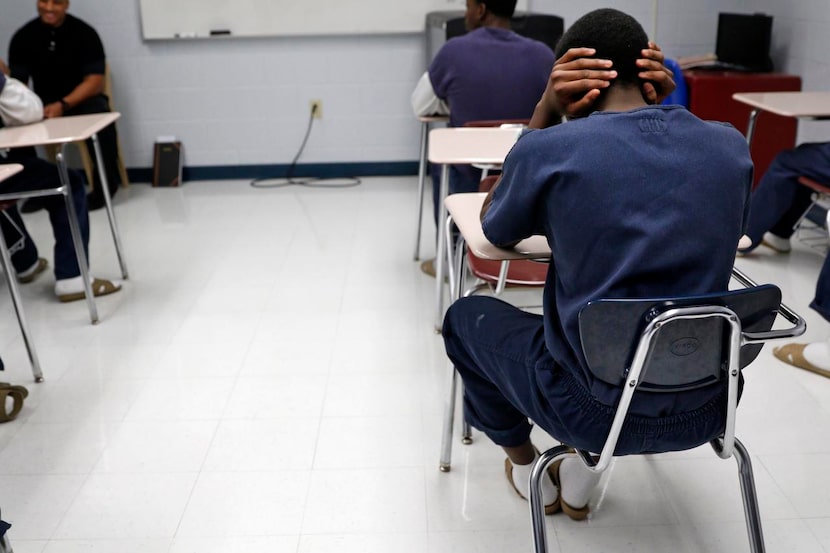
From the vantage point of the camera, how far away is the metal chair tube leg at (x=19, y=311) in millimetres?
2623

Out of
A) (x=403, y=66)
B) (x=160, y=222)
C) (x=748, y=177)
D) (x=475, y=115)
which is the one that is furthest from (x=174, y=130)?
(x=748, y=177)

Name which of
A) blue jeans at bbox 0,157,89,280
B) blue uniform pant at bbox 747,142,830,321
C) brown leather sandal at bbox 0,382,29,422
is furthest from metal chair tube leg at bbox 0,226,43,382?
blue uniform pant at bbox 747,142,830,321

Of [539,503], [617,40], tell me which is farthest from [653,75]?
[539,503]

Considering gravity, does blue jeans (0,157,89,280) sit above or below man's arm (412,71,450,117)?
below

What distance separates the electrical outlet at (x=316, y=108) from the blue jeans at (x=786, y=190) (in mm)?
2633

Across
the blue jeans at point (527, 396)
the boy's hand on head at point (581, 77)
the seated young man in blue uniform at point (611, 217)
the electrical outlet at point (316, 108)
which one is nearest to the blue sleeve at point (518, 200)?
the seated young man in blue uniform at point (611, 217)

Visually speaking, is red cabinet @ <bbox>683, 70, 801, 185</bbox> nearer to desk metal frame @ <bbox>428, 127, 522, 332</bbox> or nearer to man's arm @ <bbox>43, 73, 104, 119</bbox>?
desk metal frame @ <bbox>428, 127, 522, 332</bbox>

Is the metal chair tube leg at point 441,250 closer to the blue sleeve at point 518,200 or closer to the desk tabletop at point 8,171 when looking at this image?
the blue sleeve at point 518,200

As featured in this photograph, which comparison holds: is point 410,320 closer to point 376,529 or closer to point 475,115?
point 475,115

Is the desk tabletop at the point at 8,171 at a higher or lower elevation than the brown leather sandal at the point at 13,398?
higher

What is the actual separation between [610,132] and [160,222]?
3.54m

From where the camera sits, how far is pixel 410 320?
309 cm

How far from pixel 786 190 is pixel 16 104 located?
3011 mm

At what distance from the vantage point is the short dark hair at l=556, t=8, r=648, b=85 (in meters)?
1.39
